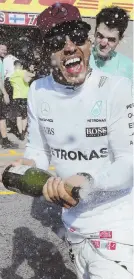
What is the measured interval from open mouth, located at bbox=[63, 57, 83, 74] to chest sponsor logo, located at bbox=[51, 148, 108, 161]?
0.43m

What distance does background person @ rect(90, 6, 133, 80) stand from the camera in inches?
204

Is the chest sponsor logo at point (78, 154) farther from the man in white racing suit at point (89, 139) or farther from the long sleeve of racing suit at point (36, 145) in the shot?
the long sleeve of racing suit at point (36, 145)

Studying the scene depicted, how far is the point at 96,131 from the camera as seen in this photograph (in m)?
2.68

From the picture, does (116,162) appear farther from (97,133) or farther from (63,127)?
(63,127)

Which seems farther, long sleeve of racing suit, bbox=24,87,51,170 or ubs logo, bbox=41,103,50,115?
long sleeve of racing suit, bbox=24,87,51,170

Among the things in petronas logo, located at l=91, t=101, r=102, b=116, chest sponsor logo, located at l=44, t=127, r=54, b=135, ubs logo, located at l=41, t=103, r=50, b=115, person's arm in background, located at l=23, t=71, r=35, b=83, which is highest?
Answer: petronas logo, located at l=91, t=101, r=102, b=116

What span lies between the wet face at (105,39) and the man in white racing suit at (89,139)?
2.40 metres

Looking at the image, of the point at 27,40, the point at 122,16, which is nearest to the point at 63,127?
the point at 122,16

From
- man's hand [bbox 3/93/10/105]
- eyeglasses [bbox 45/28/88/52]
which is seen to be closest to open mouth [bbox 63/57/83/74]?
eyeglasses [bbox 45/28/88/52]

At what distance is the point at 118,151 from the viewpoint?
261 centimetres

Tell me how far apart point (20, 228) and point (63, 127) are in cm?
267

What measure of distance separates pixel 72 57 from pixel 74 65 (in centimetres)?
5

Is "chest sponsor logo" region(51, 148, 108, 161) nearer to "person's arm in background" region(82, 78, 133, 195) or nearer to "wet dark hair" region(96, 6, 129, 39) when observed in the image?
"person's arm in background" region(82, 78, 133, 195)

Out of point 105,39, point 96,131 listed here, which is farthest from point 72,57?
point 105,39
